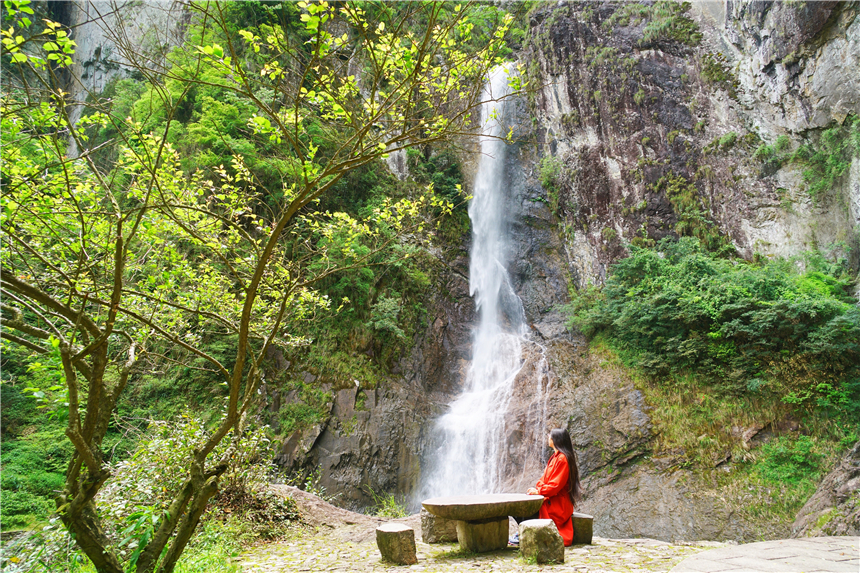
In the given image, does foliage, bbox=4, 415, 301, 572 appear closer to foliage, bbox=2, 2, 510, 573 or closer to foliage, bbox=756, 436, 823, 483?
foliage, bbox=2, 2, 510, 573

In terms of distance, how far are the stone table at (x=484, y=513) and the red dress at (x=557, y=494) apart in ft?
0.86

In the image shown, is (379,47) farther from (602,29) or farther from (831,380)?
(602,29)

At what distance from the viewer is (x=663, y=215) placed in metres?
15.1

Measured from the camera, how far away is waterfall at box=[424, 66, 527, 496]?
37.7ft

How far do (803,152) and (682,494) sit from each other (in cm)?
1072

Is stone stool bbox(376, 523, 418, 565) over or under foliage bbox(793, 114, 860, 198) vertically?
under

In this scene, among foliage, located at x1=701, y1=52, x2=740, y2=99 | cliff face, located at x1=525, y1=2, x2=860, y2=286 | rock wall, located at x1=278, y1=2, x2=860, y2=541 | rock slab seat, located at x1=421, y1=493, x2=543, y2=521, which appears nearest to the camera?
rock slab seat, located at x1=421, y1=493, x2=543, y2=521

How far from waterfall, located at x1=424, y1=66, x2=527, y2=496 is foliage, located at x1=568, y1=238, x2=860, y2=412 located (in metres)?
3.05

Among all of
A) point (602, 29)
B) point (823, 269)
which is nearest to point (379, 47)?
point (823, 269)

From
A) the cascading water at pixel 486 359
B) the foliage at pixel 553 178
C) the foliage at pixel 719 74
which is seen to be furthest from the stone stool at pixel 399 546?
the foliage at pixel 719 74

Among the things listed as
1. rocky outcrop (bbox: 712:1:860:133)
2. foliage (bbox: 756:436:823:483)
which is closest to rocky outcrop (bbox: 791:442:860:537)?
foliage (bbox: 756:436:823:483)

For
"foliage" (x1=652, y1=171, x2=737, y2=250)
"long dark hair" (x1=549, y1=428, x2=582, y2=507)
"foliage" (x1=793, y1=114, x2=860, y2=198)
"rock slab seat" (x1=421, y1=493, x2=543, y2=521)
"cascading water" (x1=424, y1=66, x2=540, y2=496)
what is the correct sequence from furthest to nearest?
"foliage" (x1=652, y1=171, x2=737, y2=250), "foliage" (x1=793, y1=114, x2=860, y2=198), "cascading water" (x1=424, y1=66, x2=540, y2=496), "long dark hair" (x1=549, y1=428, x2=582, y2=507), "rock slab seat" (x1=421, y1=493, x2=543, y2=521)

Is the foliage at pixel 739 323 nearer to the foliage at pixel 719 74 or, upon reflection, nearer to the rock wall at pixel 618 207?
the rock wall at pixel 618 207

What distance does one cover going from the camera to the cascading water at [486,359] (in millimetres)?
11469
